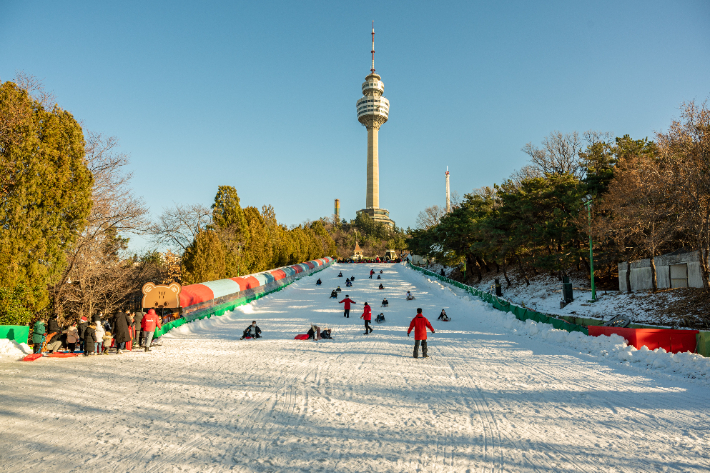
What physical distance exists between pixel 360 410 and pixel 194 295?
14865 millimetres

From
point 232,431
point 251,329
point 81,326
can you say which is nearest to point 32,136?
point 81,326

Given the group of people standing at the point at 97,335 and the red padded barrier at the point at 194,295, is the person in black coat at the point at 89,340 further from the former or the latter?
the red padded barrier at the point at 194,295

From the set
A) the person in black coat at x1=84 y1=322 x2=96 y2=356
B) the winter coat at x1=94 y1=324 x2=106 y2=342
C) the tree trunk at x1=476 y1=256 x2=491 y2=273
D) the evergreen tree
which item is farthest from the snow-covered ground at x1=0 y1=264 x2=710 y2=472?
the tree trunk at x1=476 y1=256 x2=491 y2=273

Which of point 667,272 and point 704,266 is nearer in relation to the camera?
point 704,266

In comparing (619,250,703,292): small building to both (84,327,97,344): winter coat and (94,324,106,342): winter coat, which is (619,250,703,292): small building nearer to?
(94,324,106,342): winter coat

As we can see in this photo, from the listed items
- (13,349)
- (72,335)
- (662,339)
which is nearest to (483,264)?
(662,339)

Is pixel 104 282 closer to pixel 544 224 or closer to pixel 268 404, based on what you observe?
pixel 268 404

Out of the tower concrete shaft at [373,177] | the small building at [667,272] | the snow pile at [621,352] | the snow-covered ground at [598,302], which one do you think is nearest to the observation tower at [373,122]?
the tower concrete shaft at [373,177]

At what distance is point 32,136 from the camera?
13023mm

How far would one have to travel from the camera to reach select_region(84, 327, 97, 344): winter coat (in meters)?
11.3

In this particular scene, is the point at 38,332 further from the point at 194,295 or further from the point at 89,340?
the point at 194,295

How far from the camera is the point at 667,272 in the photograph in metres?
22.7

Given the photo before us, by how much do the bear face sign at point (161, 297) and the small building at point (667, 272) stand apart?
26.6 m

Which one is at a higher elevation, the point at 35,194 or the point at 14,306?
the point at 35,194
